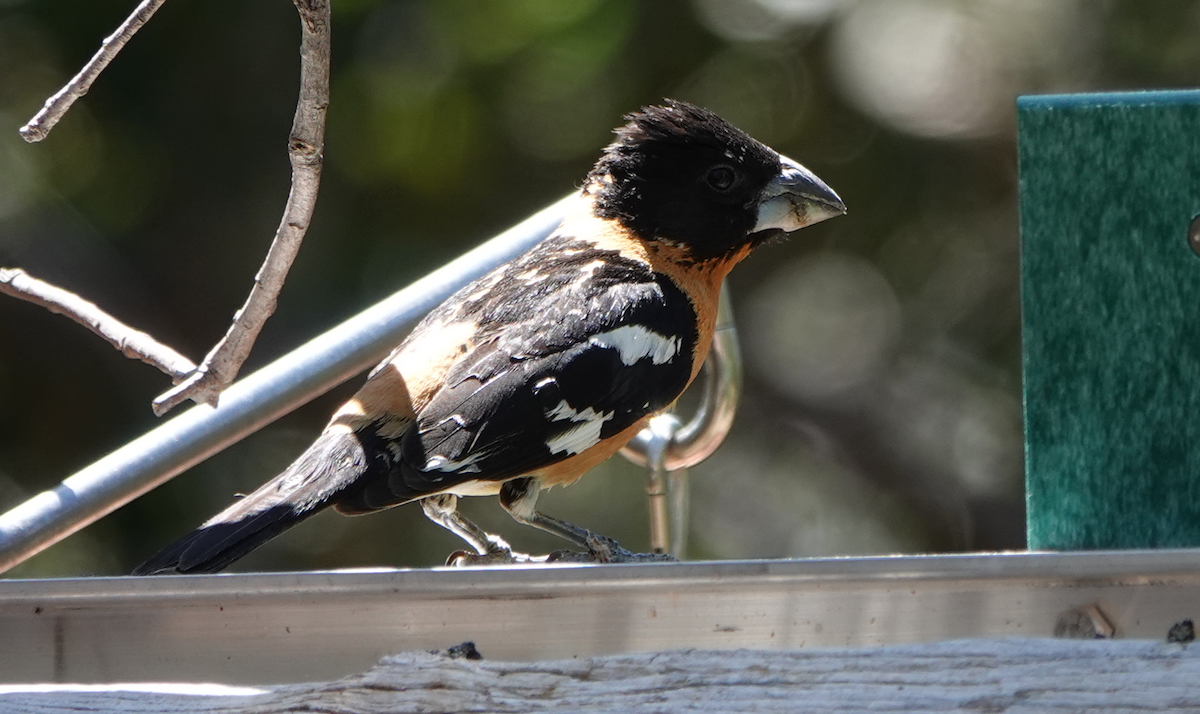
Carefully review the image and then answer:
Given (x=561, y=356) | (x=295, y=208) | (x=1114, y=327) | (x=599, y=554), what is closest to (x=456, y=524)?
(x=599, y=554)

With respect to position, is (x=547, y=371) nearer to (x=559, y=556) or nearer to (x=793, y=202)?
(x=559, y=556)

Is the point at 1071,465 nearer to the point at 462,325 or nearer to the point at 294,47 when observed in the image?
the point at 462,325

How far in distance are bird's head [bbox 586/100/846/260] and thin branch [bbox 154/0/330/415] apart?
56.9 inches

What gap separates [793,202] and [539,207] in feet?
6.24

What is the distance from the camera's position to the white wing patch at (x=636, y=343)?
276cm

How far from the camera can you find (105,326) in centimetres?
A: 200

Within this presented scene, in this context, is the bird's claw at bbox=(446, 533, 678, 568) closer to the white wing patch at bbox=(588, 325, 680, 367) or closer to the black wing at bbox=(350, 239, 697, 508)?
the black wing at bbox=(350, 239, 697, 508)

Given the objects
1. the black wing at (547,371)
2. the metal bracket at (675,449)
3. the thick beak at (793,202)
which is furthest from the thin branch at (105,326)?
the thick beak at (793,202)

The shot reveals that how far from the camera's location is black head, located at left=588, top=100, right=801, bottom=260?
124 inches

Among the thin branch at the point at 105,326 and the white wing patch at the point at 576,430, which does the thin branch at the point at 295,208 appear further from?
the white wing patch at the point at 576,430

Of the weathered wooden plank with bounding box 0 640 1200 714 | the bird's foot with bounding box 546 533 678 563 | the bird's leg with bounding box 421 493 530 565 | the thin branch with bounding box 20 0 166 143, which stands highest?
the thin branch with bounding box 20 0 166 143

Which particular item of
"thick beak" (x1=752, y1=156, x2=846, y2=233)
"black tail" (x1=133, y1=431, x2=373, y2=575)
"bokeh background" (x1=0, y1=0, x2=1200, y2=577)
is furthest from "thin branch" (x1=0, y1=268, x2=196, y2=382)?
"bokeh background" (x1=0, y1=0, x2=1200, y2=577)

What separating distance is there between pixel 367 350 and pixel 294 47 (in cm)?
268

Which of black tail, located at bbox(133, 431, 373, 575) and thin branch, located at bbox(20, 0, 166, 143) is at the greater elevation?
thin branch, located at bbox(20, 0, 166, 143)
